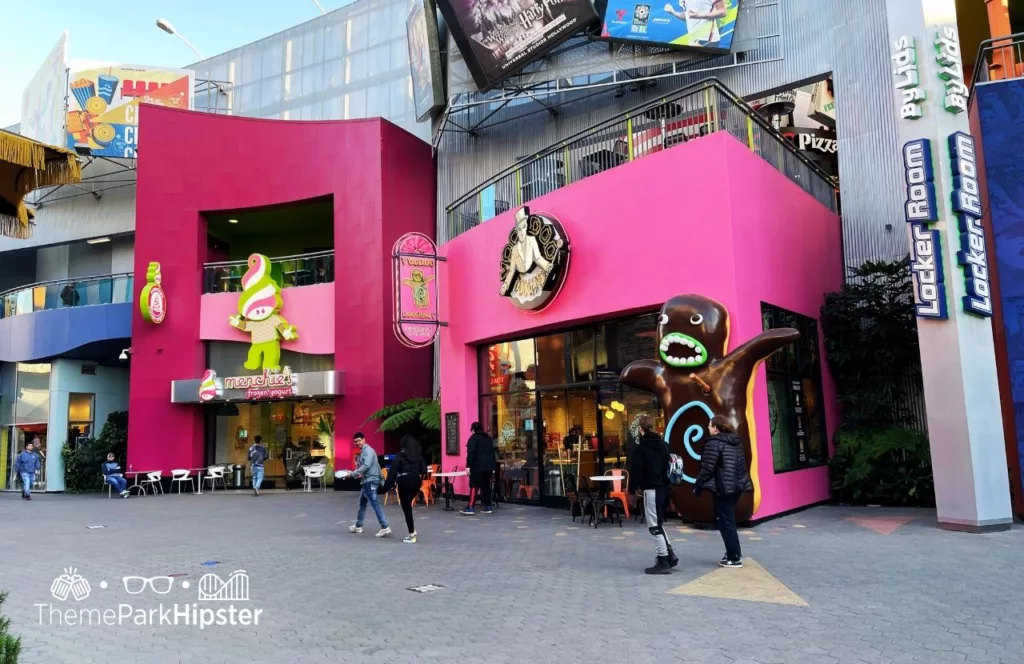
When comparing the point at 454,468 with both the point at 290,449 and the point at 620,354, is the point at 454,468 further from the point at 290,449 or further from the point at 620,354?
the point at 290,449

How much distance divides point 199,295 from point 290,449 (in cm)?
556

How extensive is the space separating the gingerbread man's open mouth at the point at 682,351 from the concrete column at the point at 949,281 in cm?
309

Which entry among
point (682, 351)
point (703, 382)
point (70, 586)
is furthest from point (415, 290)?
point (70, 586)

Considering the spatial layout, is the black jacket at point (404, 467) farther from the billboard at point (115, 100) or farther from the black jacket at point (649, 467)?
the billboard at point (115, 100)

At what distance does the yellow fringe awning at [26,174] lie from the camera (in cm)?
603

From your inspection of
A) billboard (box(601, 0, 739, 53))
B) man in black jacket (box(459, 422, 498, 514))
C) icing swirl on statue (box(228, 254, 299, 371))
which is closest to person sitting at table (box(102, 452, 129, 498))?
icing swirl on statue (box(228, 254, 299, 371))

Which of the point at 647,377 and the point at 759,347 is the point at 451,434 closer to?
the point at 647,377

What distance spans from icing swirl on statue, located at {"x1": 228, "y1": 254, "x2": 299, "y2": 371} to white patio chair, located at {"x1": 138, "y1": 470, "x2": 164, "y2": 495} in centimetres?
396

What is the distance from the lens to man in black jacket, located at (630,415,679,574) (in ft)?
27.0

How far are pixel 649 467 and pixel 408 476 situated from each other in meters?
3.92

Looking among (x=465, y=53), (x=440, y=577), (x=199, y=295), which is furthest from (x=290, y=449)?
(x=440, y=577)

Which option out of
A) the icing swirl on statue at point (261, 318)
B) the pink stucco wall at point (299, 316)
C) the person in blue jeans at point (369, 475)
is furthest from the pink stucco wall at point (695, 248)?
the icing swirl on statue at point (261, 318)

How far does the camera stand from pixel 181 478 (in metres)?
21.9

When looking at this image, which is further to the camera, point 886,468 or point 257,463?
point 257,463
